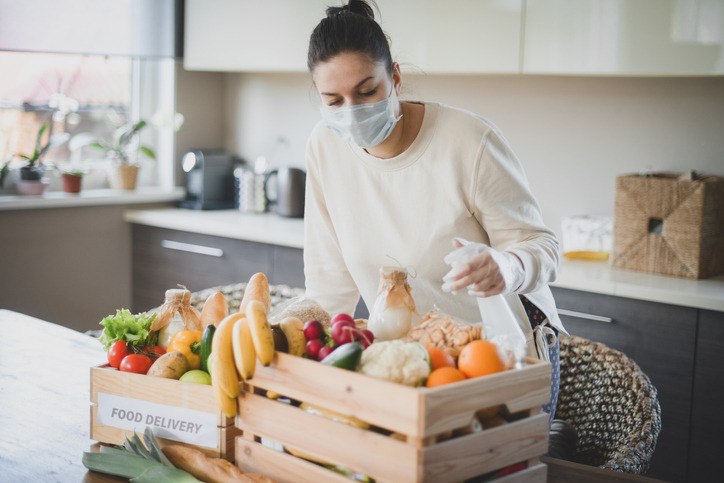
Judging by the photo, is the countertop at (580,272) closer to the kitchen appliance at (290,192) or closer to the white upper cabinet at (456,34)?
the kitchen appliance at (290,192)

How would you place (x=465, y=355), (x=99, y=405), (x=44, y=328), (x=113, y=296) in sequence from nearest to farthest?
1. (x=465, y=355)
2. (x=99, y=405)
3. (x=44, y=328)
4. (x=113, y=296)

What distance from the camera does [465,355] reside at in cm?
101

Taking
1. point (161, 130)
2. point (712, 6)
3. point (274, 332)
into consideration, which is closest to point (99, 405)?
point (274, 332)

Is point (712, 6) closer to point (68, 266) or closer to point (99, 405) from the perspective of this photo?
point (99, 405)

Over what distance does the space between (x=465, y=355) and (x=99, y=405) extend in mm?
Answer: 595

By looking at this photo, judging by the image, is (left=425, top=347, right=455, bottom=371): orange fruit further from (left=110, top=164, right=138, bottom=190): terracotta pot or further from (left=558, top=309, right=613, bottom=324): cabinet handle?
(left=110, top=164, right=138, bottom=190): terracotta pot

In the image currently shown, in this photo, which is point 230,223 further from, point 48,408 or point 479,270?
point 479,270

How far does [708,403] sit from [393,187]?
130 centimetres

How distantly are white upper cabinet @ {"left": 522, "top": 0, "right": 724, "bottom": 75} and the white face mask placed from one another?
1.17m

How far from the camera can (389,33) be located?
2.90 meters

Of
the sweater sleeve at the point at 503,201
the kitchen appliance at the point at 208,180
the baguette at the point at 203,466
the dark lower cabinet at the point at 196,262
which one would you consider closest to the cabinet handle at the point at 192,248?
the dark lower cabinet at the point at 196,262

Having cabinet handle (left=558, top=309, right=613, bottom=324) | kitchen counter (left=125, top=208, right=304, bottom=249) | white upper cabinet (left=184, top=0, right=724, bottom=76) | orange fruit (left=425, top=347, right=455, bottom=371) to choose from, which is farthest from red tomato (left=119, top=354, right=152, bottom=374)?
kitchen counter (left=125, top=208, right=304, bottom=249)

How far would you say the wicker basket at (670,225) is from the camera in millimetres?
2402

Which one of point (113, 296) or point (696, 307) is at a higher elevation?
point (696, 307)
